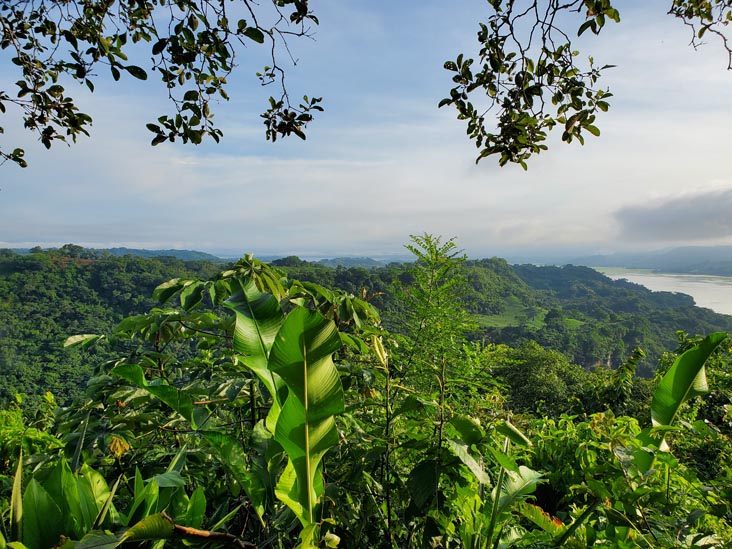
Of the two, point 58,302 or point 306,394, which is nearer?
point 306,394

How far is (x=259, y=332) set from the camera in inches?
33.6

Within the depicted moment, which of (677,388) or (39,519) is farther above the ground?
(677,388)

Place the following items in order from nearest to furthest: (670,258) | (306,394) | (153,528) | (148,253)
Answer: (153,528), (306,394), (148,253), (670,258)

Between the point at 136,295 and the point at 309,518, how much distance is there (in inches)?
1998

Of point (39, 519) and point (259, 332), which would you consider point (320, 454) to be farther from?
point (39, 519)

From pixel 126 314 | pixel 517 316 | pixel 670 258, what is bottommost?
pixel 517 316

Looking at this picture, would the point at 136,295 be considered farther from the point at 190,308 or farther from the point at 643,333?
the point at 643,333

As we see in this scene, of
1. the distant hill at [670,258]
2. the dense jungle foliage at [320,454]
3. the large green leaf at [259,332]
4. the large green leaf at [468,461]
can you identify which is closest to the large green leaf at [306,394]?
the dense jungle foliage at [320,454]

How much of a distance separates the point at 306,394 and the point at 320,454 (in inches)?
5.4

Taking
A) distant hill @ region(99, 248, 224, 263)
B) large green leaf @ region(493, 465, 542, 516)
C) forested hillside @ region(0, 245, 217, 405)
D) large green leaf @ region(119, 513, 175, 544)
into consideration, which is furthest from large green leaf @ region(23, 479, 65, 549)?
distant hill @ region(99, 248, 224, 263)

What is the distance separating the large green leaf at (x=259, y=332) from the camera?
0.81m

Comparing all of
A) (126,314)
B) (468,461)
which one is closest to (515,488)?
(468,461)

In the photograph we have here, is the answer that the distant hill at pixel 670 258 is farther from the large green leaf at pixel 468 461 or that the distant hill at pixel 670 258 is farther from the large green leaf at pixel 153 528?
the large green leaf at pixel 153 528

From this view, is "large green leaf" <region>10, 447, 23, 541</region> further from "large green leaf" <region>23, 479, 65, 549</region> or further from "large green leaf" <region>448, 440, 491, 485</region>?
"large green leaf" <region>448, 440, 491, 485</region>
